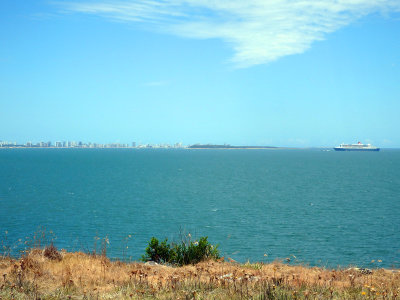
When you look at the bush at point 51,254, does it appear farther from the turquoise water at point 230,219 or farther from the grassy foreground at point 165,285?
the turquoise water at point 230,219

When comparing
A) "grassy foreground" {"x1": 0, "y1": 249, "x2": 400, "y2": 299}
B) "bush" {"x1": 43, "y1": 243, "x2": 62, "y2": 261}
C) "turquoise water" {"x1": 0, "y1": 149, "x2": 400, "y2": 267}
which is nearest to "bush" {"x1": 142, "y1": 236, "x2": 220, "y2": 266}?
"grassy foreground" {"x1": 0, "y1": 249, "x2": 400, "y2": 299}

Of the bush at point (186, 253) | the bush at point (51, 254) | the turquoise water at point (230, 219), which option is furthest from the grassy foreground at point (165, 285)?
the turquoise water at point (230, 219)

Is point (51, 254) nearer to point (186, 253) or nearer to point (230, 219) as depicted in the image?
point (186, 253)

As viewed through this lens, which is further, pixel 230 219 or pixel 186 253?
pixel 230 219

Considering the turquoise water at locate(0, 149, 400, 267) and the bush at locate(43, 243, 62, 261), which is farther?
the turquoise water at locate(0, 149, 400, 267)

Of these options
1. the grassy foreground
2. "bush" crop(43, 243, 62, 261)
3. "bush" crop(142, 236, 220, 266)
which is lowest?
"bush" crop(142, 236, 220, 266)

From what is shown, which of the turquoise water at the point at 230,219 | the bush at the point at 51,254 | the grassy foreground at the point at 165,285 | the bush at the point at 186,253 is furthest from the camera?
the turquoise water at the point at 230,219

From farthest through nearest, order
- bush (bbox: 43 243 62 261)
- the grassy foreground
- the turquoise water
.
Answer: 1. the turquoise water
2. bush (bbox: 43 243 62 261)
3. the grassy foreground

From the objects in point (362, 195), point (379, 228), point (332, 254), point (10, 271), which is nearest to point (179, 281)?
point (10, 271)

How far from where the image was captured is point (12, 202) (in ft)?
160

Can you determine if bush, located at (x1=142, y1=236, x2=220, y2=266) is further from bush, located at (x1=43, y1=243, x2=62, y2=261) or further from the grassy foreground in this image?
bush, located at (x1=43, y1=243, x2=62, y2=261)

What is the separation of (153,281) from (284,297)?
354cm

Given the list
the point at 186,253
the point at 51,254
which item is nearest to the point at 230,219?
the point at 186,253

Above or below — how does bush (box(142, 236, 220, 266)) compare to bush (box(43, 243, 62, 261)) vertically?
below
